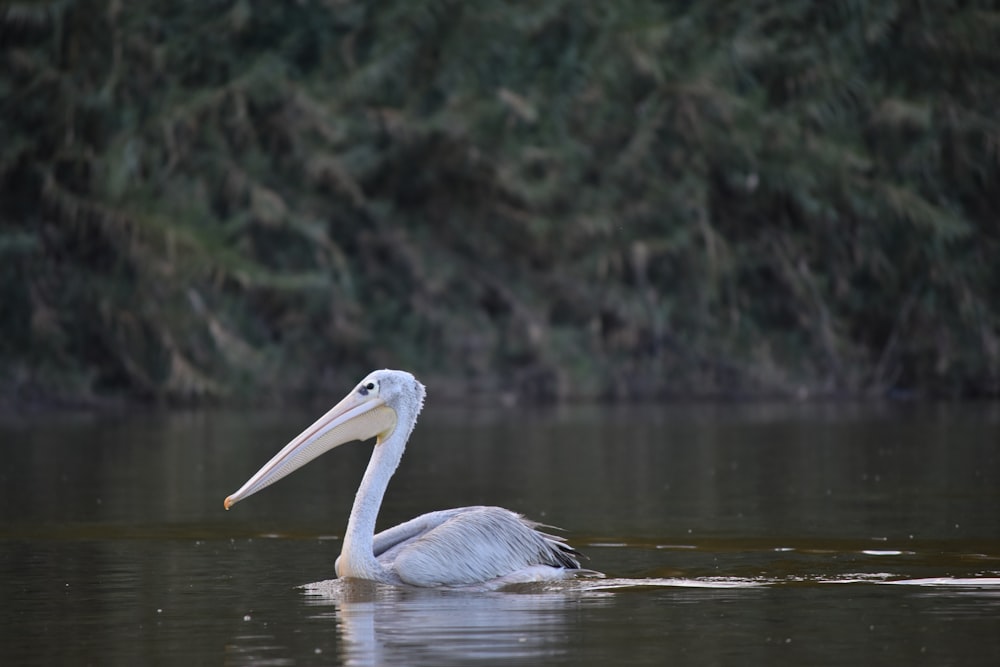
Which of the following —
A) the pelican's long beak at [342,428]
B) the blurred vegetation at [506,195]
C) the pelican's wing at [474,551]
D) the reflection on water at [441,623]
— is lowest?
the reflection on water at [441,623]

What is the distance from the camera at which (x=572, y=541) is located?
36.4 ft

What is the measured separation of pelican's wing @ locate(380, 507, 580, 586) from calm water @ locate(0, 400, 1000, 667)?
193 millimetres

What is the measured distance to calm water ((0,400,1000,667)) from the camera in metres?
7.30

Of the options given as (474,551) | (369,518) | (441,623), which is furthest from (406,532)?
(441,623)

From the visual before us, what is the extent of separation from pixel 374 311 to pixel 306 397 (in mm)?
1970

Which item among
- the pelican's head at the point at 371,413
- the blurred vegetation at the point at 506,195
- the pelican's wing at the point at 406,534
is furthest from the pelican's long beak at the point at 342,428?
the blurred vegetation at the point at 506,195

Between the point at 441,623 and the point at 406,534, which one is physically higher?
the point at 406,534

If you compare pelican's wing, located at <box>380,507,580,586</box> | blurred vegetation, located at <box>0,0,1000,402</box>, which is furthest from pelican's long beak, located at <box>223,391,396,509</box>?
blurred vegetation, located at <box>0,0,1000,402</box>

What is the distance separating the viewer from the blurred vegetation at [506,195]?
28.0m

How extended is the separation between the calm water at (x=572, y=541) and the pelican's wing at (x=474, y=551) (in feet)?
0.63

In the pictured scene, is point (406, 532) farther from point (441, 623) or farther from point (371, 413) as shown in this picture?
point (441, 623)

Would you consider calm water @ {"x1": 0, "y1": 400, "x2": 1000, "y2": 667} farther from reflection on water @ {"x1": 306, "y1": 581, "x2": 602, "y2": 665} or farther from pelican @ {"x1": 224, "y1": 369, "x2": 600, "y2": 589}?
pelican @ {"x1": 224, "y1": 369, "x2": 600, "y2": 589}

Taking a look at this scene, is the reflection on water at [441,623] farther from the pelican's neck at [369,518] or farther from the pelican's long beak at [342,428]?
the pelican's long beak at [342,428]

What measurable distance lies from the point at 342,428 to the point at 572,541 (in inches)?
73.2
